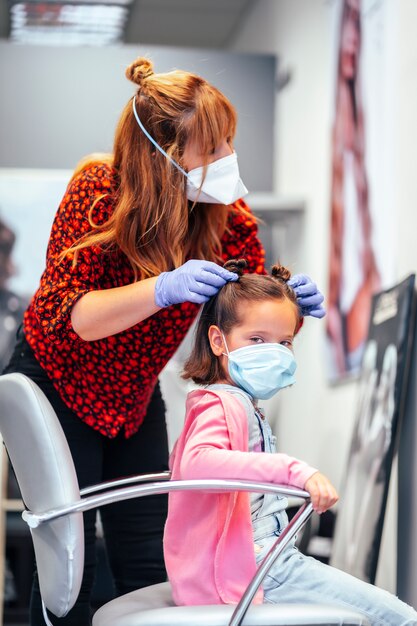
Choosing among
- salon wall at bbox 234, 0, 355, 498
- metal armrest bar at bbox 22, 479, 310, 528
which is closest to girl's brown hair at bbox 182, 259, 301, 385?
metal armrest bar at bbox 22, 479, 310, 528

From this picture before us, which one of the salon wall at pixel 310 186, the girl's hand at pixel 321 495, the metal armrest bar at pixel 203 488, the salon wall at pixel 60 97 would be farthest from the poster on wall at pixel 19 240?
the girl's hand at pixel 321 495

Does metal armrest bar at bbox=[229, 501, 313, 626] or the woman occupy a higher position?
the woman

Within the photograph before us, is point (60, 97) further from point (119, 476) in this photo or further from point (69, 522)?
point (69, 522)

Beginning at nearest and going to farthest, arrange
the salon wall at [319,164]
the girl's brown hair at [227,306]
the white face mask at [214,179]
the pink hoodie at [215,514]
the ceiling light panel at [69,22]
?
the pink hoodie at [215,514] < the girl's brown hair at [227,306] < the white face mask at [214,179] < the salon wall at [319,164] < the ceiling light panel at [69,22]

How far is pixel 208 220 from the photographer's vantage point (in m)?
2.12

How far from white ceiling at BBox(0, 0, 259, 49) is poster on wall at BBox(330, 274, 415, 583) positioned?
3.24m

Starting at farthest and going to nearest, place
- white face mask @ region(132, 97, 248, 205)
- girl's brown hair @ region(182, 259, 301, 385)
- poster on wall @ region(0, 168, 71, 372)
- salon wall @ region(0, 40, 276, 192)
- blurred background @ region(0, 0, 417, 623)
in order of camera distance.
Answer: salon wall @ region(0, 40, 276, 192) → poster on wall @ region(0, 168, 71, 372) → blurred background @ region(0, 0, 417, 623) → white face mask @ region(132, 97, 248, 205) → girl's brown hair @ region(182, 259, 301, 385)

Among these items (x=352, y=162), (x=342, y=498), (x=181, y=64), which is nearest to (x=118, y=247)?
(x=342, y=498)

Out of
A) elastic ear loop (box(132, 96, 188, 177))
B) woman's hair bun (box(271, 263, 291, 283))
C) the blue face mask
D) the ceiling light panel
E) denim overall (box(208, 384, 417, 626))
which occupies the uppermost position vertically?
the ceiling light panel

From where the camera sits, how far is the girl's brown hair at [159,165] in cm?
196

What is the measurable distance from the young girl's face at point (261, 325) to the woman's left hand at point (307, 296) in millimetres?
100

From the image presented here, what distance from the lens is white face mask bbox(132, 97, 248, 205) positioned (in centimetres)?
200

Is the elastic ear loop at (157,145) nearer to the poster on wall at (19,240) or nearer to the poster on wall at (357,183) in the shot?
the poster on wall at (357,183)

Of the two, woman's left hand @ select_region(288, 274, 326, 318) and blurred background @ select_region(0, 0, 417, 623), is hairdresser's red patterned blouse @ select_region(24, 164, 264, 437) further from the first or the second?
blurred background @ select_region(0, 0, 417, 623)
